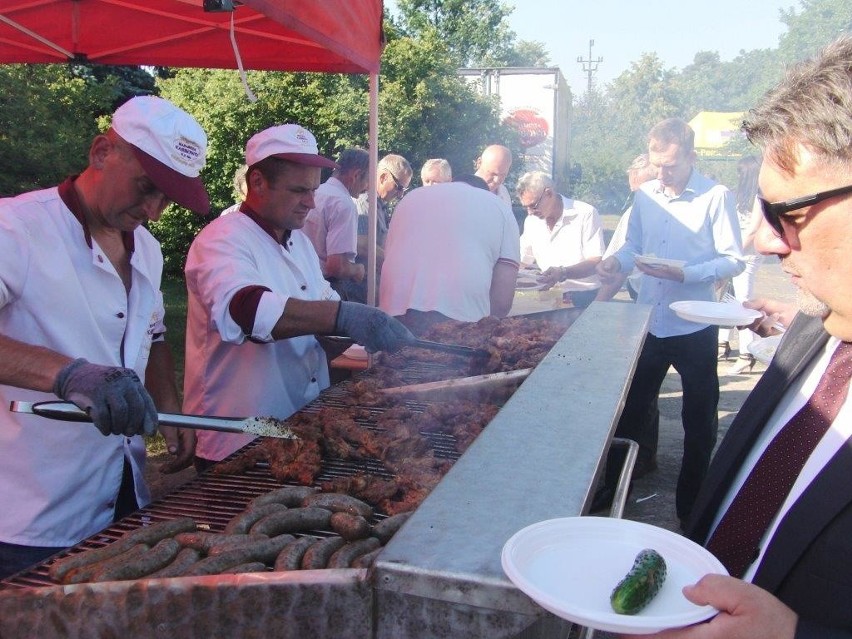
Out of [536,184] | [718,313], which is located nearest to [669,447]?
[536,184]

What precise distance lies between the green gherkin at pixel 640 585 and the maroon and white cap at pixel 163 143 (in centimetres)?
190

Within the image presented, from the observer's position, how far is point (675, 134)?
18.0ft

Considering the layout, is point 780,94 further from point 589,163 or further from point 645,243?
point 589,163

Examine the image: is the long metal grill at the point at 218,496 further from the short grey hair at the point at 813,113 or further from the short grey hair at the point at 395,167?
the short grey hair at the point at 395,167

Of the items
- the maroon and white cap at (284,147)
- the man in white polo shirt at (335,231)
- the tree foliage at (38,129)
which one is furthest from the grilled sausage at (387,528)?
the tree foliage at (38,129)

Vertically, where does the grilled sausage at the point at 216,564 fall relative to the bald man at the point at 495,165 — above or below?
below

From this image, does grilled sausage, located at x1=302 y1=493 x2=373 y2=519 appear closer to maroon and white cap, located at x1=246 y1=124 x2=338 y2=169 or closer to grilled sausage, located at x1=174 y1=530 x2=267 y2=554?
grilled sausage, located at x1=174 y1=530 x2=267 y2=554

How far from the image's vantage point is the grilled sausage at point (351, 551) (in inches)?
67.8

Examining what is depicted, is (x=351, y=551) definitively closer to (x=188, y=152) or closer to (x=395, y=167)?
(x=188, y=152)

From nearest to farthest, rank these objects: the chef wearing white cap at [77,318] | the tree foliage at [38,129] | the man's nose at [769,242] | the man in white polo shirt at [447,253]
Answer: the man's nose at [769,242]
the chef wearing white cap at [77,318]
the man in white polo shirt at [447,253]
the tree foliage at [38,129]

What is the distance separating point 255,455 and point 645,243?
4209 mm

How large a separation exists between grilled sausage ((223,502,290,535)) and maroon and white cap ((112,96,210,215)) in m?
1.08

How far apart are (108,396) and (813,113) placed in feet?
6.12

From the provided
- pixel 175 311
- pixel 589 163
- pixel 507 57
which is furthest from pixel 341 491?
pixel 507 57
